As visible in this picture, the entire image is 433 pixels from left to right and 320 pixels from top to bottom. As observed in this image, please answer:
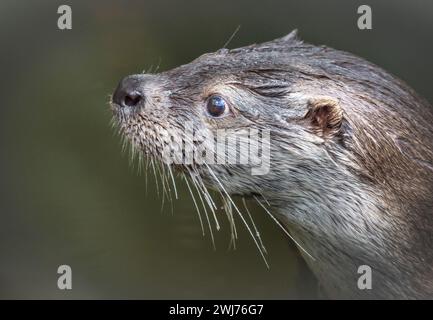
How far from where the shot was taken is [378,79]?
1.66 m

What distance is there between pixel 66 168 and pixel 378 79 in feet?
4.67

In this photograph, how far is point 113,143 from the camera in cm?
273

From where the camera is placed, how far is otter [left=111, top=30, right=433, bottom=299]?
5.31 ft

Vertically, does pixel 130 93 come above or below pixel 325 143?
above

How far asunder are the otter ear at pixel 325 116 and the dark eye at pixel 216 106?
0.22m

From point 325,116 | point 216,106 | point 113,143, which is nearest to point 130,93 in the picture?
point 216,106

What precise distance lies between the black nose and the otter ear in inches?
18.8

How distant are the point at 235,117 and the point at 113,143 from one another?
3.78ft
